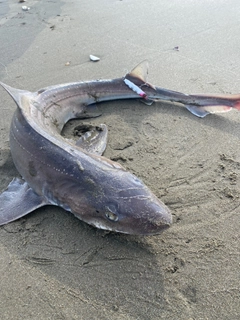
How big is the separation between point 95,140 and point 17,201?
3.69ft

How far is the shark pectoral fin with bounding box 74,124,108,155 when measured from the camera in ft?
12.7

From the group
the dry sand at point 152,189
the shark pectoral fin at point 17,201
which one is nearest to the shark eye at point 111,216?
the dry sand at point 152,189

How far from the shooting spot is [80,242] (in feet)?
9.87

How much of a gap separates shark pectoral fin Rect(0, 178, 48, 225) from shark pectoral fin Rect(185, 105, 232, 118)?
7.80ft

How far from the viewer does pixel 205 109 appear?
180 inches

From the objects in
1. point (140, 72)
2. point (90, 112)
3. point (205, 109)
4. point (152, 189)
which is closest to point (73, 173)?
point (152, 189)

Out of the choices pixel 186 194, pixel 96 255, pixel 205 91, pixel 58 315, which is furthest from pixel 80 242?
pixel 205 91

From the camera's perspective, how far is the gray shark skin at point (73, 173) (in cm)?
276

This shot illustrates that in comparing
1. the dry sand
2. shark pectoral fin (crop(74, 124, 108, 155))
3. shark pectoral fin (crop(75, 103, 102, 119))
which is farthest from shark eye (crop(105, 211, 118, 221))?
shark pectoral fin (crop(75, 103, 102, 119))

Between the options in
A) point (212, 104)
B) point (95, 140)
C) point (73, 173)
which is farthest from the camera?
point (212, 104)

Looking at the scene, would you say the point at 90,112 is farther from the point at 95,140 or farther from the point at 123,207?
the point at 123,207

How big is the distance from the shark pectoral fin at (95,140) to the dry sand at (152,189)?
5.6 inches

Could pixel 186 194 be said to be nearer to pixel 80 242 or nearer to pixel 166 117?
pixel 80 242

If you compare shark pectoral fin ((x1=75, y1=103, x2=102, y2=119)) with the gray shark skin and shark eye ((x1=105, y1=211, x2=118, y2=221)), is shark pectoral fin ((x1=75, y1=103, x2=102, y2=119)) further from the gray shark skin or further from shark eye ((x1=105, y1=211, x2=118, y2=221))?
shark eye ((x1=105, y1=211, x2=118, y2=221))
